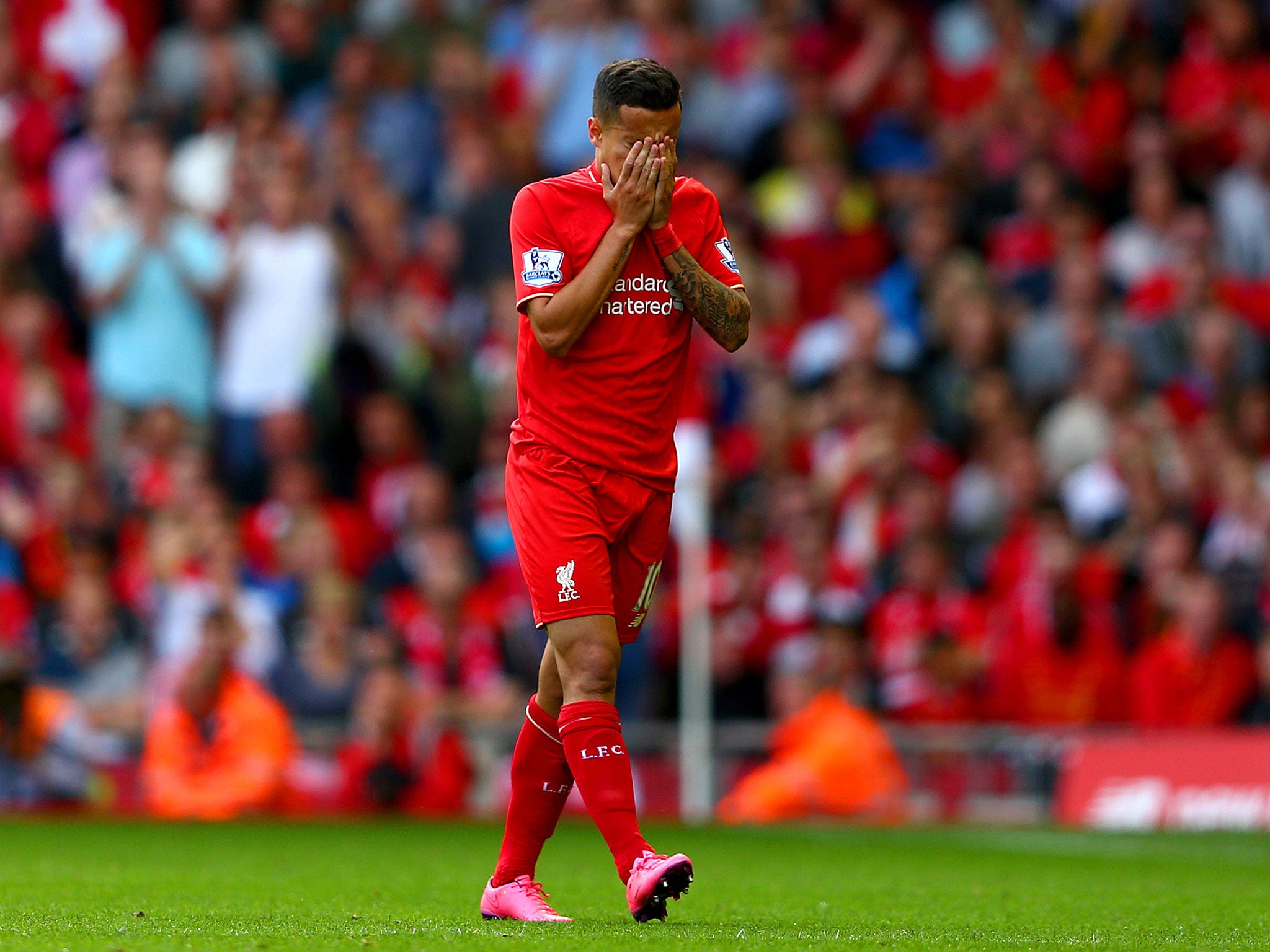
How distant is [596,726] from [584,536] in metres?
0.50

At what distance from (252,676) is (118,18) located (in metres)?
6.66

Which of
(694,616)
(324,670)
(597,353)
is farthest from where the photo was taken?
(694,616)

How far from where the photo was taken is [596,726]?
5.54 m

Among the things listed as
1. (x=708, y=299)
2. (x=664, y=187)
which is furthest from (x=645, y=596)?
(x=664, y=187)

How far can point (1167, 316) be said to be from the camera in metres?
14.1

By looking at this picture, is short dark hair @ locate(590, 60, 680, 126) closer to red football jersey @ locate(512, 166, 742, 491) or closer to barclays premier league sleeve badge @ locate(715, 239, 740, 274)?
red football jersey @ locate(512, 166, 742, 491)

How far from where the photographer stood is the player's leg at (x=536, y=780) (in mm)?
5887

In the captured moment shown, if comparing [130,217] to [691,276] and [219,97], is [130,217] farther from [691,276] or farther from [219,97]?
[691,276]

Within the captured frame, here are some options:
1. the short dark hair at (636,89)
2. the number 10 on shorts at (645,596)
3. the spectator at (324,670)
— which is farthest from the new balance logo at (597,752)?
the spectator at (324,670)

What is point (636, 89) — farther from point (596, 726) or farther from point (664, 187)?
point (596, 726)

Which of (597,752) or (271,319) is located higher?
(271,319)

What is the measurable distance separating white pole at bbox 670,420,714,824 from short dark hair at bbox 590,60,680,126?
23.1 ft

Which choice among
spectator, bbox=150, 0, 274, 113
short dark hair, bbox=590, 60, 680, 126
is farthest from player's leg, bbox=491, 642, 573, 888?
spectator, bbox=150, 0, 274, 113

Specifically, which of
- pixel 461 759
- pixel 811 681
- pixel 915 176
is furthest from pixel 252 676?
pixel 915 176
